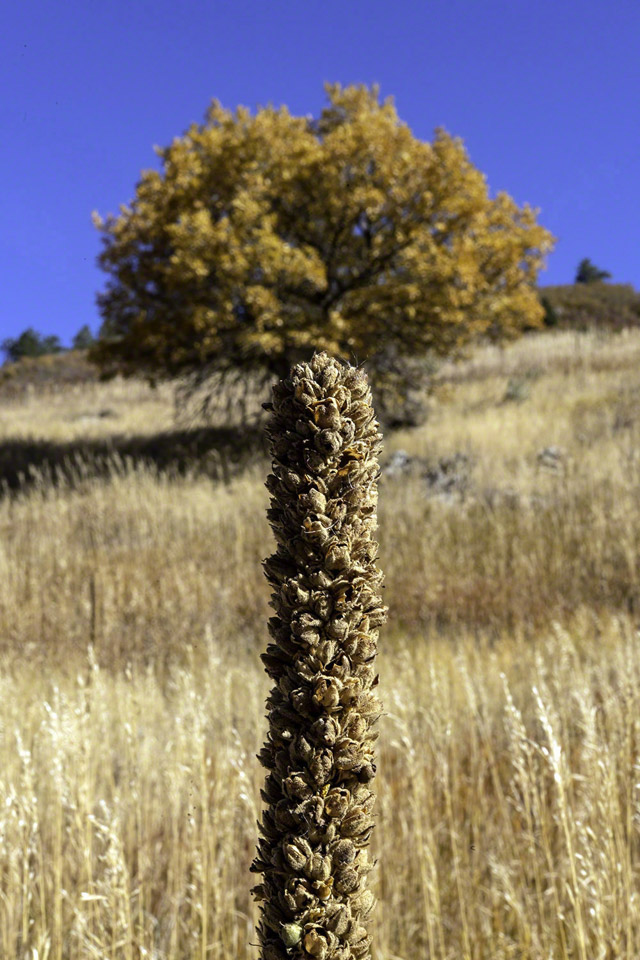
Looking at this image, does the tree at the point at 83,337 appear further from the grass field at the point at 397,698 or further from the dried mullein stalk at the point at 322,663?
the dried mullein stalk at the point at 322,663

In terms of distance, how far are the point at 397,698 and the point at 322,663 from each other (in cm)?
209

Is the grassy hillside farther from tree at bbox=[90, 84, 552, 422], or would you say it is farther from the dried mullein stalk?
the dried mullein stalk

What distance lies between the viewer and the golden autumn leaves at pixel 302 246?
45.9 ft

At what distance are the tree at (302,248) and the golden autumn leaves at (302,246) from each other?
0.10ft

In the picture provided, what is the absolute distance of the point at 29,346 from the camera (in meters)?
53.2

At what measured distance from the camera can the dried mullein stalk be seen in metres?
0.76

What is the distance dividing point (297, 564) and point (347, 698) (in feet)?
0.45

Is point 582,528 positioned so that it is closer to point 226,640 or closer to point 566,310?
point 226,640

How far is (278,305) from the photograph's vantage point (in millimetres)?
14070

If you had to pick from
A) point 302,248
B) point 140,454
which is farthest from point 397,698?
point 140,454

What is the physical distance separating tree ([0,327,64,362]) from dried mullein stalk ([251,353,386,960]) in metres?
52.0

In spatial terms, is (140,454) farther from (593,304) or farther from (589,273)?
(589,273)

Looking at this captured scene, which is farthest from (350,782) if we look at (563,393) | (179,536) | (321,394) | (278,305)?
(563,393)

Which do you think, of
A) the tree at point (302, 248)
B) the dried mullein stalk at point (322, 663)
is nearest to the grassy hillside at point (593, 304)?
the tree at point (302, 248)
